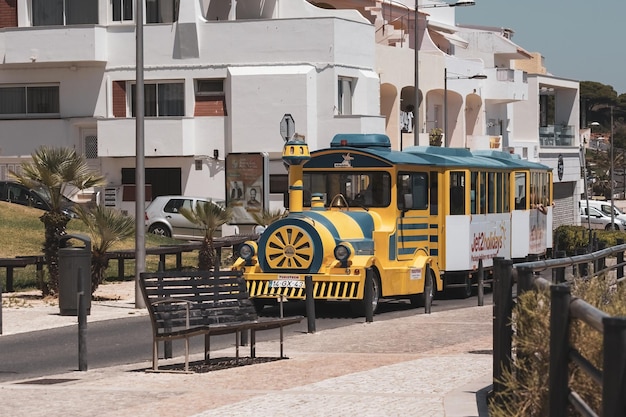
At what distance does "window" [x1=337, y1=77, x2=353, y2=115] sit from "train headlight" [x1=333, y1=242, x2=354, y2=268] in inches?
1015

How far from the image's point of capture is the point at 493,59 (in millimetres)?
81375

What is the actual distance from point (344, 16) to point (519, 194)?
1957cm

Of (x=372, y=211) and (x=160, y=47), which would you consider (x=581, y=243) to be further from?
(x=372, y=211)

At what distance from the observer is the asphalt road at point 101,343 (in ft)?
53.7

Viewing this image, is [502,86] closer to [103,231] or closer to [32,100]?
[32,100]

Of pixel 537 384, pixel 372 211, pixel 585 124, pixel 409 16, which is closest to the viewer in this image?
pixel 537 384

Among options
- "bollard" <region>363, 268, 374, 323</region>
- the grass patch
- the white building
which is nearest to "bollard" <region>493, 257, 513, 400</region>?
"bollard" <region>363, 268, 374, 323</region>

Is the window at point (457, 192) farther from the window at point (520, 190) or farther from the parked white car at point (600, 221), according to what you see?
the parked white car at point (600, 221)

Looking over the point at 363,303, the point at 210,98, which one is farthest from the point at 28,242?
the point at 210,98

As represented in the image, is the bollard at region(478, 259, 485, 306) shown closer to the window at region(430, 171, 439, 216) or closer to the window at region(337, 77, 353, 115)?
the window at region(430, 171, 439, 216)

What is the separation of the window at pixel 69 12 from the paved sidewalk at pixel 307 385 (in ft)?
107

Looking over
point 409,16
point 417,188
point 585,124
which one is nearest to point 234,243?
point 417,188

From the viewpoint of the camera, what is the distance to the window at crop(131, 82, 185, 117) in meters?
48.4

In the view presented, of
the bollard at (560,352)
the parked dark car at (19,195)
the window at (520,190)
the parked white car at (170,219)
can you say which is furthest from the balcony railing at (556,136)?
the bollard at (560,352)
